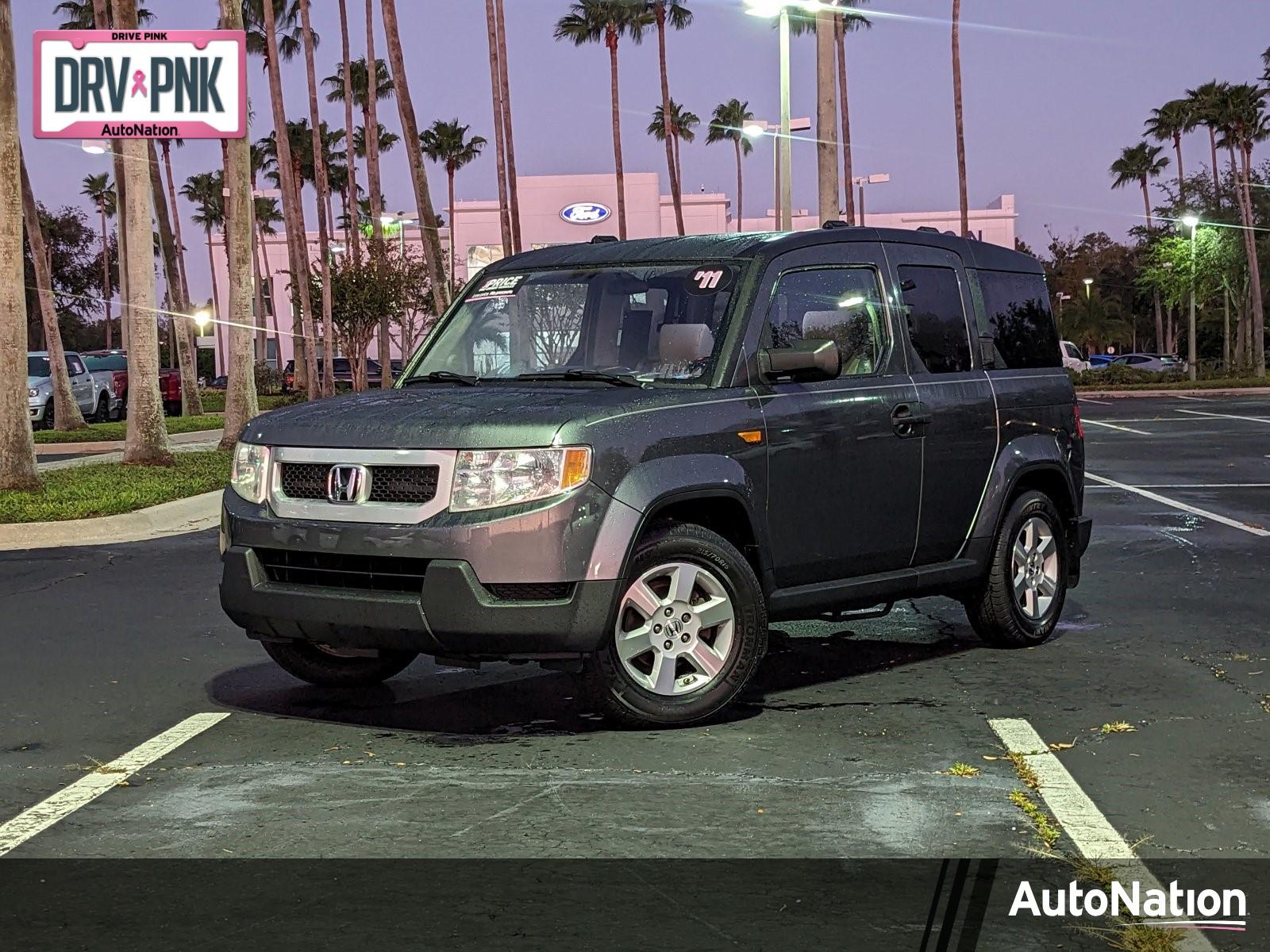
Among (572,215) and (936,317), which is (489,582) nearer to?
(936,317)

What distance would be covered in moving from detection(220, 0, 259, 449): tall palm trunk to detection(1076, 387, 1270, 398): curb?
32483 millimetres

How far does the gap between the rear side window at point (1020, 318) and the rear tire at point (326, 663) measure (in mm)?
3605

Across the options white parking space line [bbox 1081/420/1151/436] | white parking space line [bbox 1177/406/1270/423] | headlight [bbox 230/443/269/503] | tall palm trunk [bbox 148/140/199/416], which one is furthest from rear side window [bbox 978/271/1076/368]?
tall palm trunk [bbox 148/140/199/416]

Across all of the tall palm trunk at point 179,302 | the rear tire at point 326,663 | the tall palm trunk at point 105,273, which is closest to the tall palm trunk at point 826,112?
the rear tire at point 326,663

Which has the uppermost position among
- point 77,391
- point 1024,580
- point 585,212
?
point 585,212

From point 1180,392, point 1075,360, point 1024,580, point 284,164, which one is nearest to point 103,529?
point 1024,580

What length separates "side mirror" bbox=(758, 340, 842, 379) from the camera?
7457mm

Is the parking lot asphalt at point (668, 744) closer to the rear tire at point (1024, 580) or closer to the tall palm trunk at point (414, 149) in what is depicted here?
the rear tire at point (1024, 580)

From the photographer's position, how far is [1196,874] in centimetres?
507

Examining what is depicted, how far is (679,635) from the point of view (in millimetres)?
7176

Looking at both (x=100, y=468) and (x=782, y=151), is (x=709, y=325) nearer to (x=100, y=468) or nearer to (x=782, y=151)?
(x=100, y=468)

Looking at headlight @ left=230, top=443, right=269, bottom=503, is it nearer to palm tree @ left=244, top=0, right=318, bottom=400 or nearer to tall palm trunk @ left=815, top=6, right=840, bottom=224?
tall palm trunk @ left=815, top=6, right=840, bottom=224

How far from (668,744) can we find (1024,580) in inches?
119

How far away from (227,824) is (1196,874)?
3049 mm
